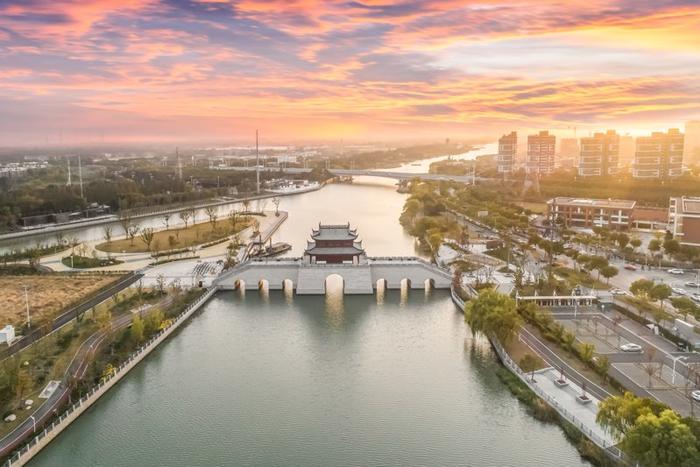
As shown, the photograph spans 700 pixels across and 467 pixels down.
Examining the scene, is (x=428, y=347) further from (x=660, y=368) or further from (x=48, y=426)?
(x=48, y=426)

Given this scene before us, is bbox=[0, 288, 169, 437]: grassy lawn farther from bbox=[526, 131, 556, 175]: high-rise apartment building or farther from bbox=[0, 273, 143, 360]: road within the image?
bbox=[526, 131, 556, 175]: high-rise apartment building

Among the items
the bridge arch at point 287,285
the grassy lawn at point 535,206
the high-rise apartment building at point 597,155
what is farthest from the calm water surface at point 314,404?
the high-rise apartment building at point 597,155

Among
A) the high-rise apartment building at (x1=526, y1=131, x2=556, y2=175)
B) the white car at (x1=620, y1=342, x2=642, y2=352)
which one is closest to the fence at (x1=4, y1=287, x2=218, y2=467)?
A: the white car at (x1=620, y1=342, x2=642, y2=352)

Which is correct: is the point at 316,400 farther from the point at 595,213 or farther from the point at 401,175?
the point at 401,175

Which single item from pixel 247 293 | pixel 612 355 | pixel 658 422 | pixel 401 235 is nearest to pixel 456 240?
pixel 401 235

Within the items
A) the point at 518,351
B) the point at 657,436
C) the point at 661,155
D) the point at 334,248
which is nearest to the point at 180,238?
the point at 334,248
